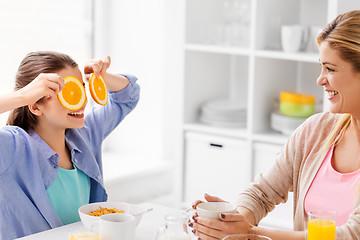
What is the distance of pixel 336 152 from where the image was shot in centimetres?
220

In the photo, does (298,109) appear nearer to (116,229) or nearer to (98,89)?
(98,89)

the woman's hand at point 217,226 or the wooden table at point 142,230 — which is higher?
the woman's hand at point 217,226

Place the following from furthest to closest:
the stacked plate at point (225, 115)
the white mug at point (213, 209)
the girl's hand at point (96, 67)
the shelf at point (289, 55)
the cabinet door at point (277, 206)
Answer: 1. the stacked plate at point (225, 115)
2. the cabinet door at point (277, 206)
3. the shelf at point (289, 55)
4. the girl's hand at point (96, 67)
5. the white mug at point (213, 209)

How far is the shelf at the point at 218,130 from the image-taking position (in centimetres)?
351

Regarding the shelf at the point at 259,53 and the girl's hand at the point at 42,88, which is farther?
the shelf at the point at 259,53

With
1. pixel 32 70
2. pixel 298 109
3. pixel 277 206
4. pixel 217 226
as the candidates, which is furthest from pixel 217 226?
pixel 298 109

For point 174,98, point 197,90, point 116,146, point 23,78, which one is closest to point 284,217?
point 197,90

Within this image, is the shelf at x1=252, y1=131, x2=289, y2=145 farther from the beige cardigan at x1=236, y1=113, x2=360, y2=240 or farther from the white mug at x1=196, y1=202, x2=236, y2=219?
the white mug at x1=196, y1=202, x2=236, y2=219

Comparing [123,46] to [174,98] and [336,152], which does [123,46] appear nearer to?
[174,98]

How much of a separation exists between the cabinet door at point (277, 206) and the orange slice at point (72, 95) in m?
1.53

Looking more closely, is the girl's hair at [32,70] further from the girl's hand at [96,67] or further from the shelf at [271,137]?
the shelf at [271,137]

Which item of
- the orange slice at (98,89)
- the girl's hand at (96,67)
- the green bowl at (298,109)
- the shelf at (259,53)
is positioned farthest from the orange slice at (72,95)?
the green bowl at (298,109)

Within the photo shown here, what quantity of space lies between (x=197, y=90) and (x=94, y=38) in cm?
89

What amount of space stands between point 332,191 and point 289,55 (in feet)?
4.19
